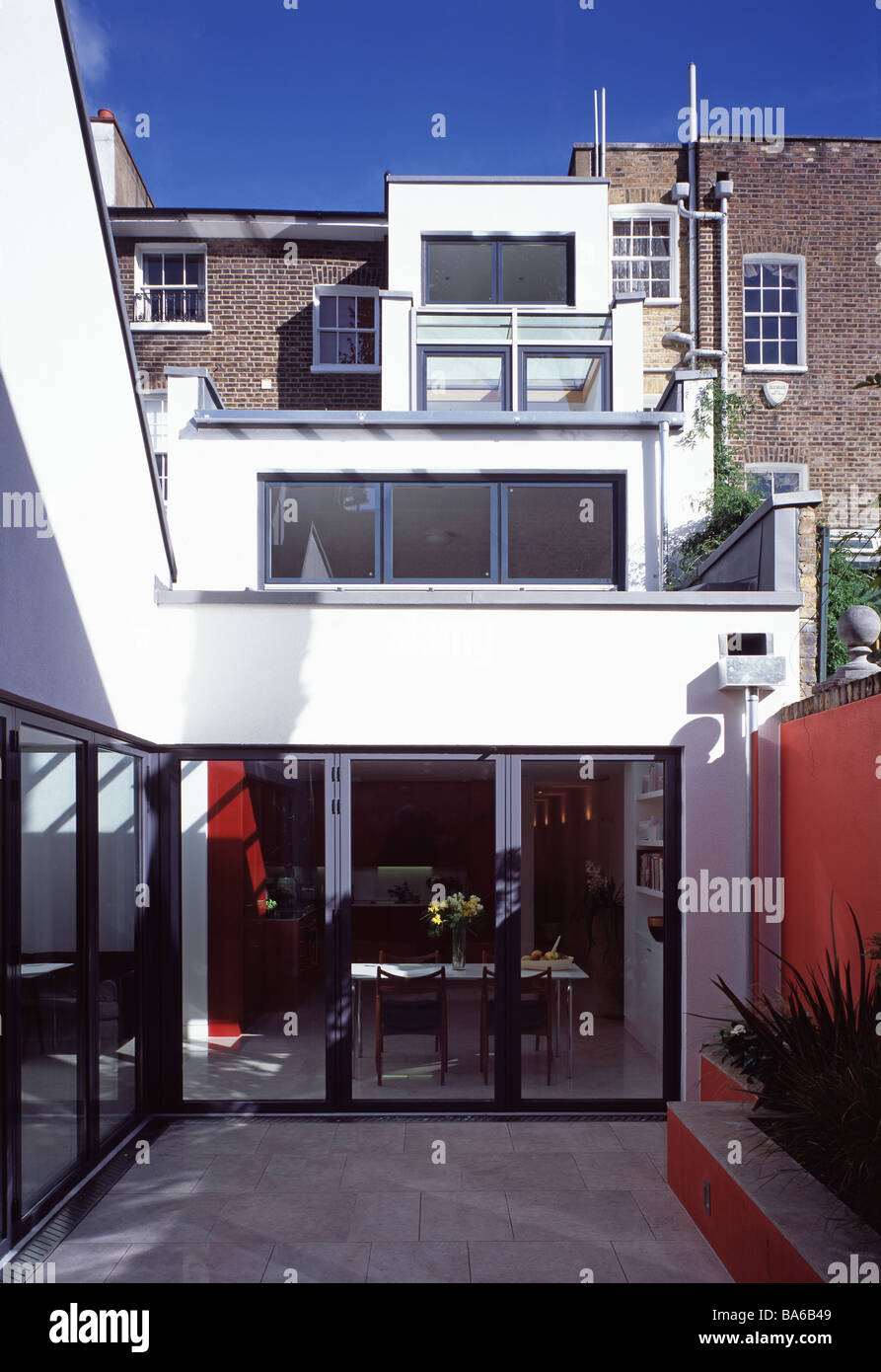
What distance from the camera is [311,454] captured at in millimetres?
9172

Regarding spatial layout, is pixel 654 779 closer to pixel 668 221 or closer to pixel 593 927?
pixel 593 927

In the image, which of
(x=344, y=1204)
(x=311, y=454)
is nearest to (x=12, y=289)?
(x=344, y=1204)

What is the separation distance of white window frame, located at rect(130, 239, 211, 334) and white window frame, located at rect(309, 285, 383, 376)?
158cm

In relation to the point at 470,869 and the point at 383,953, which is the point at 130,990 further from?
the point at 470,869

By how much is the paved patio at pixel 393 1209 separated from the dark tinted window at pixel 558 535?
4.29 meters

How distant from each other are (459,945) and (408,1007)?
503 mm

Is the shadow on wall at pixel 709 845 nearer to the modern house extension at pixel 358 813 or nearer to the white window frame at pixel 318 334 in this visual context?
the modern house extension at pixel 358 813

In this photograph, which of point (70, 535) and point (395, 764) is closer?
point (70, 535)

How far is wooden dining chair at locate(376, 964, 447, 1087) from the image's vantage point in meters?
6.53

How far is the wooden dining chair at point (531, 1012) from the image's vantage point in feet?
21.5

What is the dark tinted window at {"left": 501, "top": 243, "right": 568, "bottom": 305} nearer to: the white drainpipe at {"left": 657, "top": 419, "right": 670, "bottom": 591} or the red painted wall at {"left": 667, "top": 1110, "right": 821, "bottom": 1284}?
the white drainpipe at {"left": 657, "top": 419, "right": 670, "bottom": 591}

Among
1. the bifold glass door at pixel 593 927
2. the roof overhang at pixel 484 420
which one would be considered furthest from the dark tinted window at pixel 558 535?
the bifold glass door at pixel 593 927

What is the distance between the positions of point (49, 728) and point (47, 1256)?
7.37 feet

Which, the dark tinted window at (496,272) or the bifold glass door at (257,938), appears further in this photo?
the dark tinted window at (496,272)
